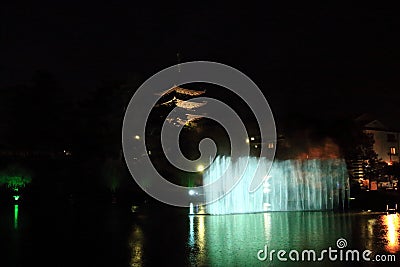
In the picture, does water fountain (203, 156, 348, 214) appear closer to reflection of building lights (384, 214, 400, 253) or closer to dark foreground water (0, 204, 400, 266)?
dark foreground water (0, 204, 400, 266)

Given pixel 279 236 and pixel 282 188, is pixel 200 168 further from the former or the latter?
pixel 279 236

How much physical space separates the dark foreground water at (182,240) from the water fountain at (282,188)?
498 centimetres

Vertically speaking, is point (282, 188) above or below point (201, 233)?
above

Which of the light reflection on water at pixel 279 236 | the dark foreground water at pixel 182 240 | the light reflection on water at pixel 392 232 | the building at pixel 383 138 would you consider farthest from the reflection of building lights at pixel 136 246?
the building at pixel 383 138

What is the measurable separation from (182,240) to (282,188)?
593 inches

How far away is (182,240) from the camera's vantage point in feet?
43.4

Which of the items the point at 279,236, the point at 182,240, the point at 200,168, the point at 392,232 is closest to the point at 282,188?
the point at 200,168

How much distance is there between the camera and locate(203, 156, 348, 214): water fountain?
81.7 feet

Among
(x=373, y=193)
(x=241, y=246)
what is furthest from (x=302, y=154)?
(x=241, y=246)

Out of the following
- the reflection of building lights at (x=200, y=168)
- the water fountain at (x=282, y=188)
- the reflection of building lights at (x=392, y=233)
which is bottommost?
the reflection of building lights at (x=392, y=233)

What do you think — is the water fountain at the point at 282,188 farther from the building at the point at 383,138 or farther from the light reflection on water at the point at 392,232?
the building at the point at 383,138

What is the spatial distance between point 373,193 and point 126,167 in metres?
16.8

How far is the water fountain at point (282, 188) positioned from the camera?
24906 millimetres

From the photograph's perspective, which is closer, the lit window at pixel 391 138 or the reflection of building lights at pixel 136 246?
the reflection of building lights at pixel 136 246
